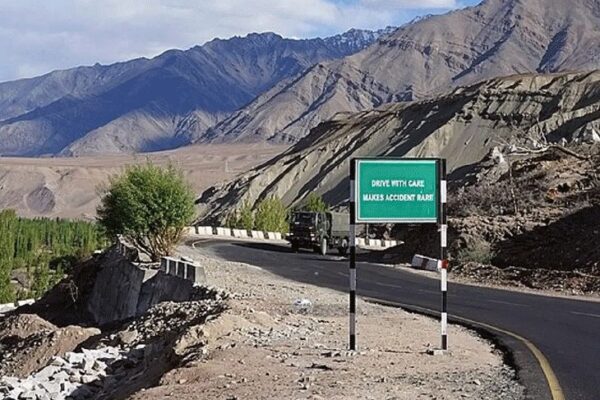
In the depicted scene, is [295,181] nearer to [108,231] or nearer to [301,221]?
[301,221]

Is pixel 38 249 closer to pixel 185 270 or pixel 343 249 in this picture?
pixel 343 249

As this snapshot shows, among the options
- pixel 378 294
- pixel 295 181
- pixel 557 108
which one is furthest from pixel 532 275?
pixel 295 181

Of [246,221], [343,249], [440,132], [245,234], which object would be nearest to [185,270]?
[343,249]

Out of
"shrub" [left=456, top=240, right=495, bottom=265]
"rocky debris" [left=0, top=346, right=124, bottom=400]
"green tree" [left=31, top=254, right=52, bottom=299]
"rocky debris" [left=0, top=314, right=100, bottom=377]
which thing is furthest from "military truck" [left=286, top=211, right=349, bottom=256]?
"rocky debris" [left=0, top=346, right=124, bottom=400]

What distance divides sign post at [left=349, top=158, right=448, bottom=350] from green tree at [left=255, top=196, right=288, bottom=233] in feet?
261

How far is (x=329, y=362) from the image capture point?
1374cm

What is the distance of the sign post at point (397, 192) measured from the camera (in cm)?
1451

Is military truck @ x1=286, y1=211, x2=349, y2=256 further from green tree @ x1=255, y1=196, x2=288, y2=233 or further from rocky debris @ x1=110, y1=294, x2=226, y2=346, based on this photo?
green tree @ x1=255, y1=196, x2=288, y2=233

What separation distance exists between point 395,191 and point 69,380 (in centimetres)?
674

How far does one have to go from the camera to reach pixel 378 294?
28188 millimetres

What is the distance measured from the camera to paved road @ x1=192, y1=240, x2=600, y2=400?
1299 cm

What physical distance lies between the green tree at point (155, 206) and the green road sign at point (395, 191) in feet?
81.7

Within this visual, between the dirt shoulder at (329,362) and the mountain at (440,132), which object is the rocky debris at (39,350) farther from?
the mountain at (440,132)

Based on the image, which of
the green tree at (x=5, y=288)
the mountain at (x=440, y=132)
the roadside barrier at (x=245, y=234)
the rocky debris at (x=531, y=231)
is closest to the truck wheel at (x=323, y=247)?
the rocky debris at (x=531, y=231)
